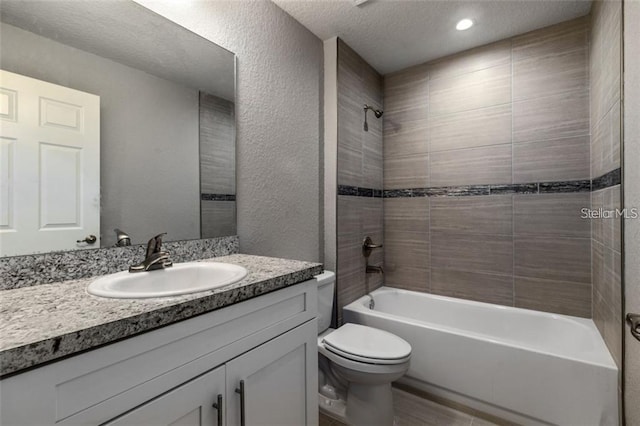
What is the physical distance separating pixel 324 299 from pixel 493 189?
1.51 meters

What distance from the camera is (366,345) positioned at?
1.63m

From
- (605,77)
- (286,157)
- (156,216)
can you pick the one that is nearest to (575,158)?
(605,77)

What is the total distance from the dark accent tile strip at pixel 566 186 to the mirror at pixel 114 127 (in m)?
2.07

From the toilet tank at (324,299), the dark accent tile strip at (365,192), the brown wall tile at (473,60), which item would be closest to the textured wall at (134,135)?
the toilet tank at (324,299)

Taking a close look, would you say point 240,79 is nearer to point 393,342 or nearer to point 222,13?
point 222,13

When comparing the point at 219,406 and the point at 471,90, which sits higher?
the point at 471,90

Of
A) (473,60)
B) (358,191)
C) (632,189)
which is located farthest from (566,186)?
(358,191)

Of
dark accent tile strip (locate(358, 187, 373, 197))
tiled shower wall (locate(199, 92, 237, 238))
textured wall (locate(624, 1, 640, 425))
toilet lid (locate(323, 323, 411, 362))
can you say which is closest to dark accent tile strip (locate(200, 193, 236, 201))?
tiled shower wall (locate(199, 92, 237, 238))

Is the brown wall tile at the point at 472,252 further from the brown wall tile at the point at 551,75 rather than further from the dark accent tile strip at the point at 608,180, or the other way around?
the brown wall tile at the point at 551,75

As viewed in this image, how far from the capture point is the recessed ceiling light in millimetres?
1922

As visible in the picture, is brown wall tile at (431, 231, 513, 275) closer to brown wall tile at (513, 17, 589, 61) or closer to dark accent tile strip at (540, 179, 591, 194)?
dark accent tile strip at (540, 179, 591, 194)

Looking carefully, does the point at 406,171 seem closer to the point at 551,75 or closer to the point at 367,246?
the point at 367,246
